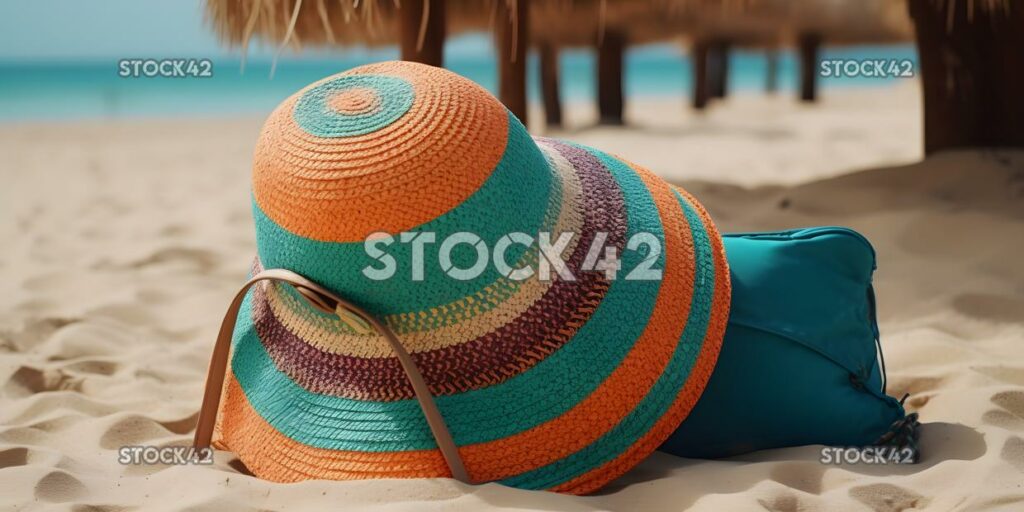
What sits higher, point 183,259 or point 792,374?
point 792,374

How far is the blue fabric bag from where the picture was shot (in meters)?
1.41

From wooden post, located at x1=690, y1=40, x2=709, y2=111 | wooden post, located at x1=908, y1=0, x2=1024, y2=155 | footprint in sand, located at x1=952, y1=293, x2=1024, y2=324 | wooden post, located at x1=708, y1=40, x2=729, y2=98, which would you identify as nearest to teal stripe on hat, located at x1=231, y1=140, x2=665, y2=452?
footprint in sand, located at x1=952, y1=293, x2=1024, y2=324

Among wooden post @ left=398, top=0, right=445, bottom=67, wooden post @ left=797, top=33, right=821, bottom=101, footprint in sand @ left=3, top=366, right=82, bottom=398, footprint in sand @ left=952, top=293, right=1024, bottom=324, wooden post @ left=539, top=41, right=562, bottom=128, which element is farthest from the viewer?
wooden post @ left=797, top=33, right=821, bottom=101

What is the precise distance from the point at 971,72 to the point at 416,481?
2.46m

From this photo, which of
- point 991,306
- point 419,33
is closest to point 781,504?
point 991,306

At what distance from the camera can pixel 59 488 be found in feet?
4.28

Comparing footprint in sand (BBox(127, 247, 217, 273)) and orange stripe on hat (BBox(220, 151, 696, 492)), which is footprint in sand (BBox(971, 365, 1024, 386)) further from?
footprint in sand (BBox(127, 247, 217, 273))

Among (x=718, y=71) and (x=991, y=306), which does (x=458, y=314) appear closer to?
(x=991, y=306)

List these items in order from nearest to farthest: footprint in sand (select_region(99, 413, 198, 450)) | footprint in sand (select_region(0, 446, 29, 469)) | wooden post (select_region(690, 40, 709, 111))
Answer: footprint in sand (select_region(0, 446, 29, 469)) → footprint in sand (select_region(99, 413, 198, 450)) → wooden post (select_region(690, 40, 709, 111))

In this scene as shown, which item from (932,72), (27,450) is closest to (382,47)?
(932,72)

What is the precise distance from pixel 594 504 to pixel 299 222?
532mm

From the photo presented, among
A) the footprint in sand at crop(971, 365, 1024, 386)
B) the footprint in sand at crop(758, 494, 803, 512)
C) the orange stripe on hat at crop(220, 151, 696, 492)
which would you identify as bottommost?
the footprint in sand at crop(971, 365, 1024, 386)

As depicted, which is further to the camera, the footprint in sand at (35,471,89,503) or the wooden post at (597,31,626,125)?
the wooden post at (597,31,626,125)

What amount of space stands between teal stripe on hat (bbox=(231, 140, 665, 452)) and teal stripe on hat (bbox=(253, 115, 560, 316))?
13 cm
